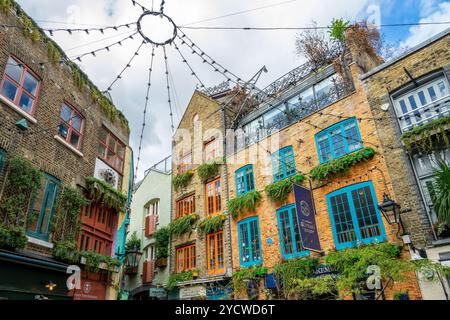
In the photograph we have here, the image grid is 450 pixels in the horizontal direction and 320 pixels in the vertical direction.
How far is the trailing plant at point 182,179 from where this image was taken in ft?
64.2

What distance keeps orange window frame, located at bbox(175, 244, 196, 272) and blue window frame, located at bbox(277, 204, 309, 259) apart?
240 inches

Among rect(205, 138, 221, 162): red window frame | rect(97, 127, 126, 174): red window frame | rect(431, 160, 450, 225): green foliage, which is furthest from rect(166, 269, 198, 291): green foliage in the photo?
rect(431, 160, 450, 225): green foliage

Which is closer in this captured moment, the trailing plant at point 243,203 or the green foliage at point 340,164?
the green foliage at point 340,164

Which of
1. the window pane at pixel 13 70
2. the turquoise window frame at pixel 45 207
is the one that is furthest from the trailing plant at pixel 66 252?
the window pane at pixel 13 70

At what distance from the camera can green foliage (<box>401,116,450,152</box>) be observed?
962cm

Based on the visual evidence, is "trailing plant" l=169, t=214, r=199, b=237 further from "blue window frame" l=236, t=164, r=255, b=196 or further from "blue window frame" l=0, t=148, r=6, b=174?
"blue window frame" l=0, t=148, r=6, b=174

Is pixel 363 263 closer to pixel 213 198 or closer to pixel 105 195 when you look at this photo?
pixel 105 195

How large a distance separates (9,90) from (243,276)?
11046 millimetres

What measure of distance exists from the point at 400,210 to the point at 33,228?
1102cm

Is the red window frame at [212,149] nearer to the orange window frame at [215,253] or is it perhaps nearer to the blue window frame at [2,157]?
the orange window frame at [215,253]

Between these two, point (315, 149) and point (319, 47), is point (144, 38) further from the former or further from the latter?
point (319, 47)

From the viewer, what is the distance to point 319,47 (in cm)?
1653

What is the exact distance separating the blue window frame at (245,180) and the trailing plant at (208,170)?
5.46 feet
